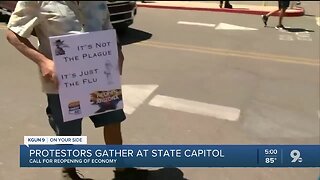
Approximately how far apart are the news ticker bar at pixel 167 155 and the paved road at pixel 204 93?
1.39 ft

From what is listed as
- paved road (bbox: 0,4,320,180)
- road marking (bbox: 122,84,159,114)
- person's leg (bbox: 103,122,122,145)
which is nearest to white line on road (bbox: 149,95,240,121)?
paved road (bbox: 0,4,320,180)

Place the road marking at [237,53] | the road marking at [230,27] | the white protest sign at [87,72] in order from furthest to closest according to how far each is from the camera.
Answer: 1. the road marking at [230,27]
2. the road marking at [237,53]
3. the white protest sign at [87,72]

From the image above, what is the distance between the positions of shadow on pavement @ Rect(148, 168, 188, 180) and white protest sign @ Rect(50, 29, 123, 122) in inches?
37.3

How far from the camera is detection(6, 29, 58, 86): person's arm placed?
9.03 ft

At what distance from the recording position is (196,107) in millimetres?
5707

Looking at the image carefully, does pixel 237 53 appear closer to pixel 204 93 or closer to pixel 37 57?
pixel 204 93

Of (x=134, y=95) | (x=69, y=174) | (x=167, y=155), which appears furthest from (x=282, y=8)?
(x=69, y=174)

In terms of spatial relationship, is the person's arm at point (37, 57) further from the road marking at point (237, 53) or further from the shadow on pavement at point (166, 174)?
the road marking at point (237, 53)

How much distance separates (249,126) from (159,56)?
341 centimetres

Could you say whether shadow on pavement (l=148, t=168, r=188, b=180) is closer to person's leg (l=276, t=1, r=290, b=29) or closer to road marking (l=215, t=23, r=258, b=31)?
road marking (l=215, t=23, r=258, b=31)

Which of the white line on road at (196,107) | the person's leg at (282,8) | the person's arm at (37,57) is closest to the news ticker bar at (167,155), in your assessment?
the person's arm at (37,57)

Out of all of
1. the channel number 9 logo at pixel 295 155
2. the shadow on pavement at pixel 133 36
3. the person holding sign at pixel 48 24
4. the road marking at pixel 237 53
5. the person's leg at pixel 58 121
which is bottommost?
the road marking at pixel 237 53

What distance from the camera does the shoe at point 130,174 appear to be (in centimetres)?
341

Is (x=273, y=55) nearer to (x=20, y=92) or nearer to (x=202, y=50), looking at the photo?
(x=202, y=50)
